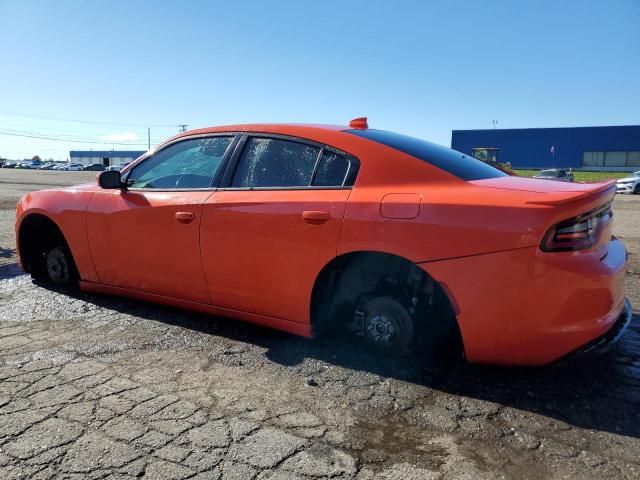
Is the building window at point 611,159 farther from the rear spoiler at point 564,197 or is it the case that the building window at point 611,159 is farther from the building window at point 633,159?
the rear spoiler at point 564,197

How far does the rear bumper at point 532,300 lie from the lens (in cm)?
238

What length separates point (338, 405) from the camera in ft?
8.36

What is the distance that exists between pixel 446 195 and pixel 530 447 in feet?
4.16

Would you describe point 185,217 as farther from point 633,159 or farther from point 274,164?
point 633,159

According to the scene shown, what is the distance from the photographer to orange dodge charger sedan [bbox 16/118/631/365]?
7.98 feet

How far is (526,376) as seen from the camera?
282 centimetres

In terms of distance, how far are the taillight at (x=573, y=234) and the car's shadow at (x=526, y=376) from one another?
23.1 inches

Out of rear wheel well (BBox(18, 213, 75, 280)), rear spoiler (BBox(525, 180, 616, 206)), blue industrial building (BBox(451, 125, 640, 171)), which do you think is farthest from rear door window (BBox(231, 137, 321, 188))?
blue industrial building (BBox(451, 125, 640, 171))

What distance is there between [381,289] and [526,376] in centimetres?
96

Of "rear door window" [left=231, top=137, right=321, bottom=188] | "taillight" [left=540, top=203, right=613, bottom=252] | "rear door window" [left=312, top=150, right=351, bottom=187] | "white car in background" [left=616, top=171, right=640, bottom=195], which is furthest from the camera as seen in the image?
"white car in background" [left=616, top=171, right=640, bottom=195]

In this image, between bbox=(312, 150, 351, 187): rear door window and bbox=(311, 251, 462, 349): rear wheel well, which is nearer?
bbox=(311, 251, 462, 349): rear wheel well

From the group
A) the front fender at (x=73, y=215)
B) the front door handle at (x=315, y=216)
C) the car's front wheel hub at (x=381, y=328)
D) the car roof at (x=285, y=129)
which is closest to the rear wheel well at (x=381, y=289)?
the car's front wheel hub at (x=381, y=328)

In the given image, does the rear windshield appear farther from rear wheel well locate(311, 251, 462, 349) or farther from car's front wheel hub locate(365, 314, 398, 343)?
car's front wheel hub locate(365, 314, 398, 343)

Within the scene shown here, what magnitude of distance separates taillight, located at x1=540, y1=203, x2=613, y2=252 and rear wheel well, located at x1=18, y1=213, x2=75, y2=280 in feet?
13.1
